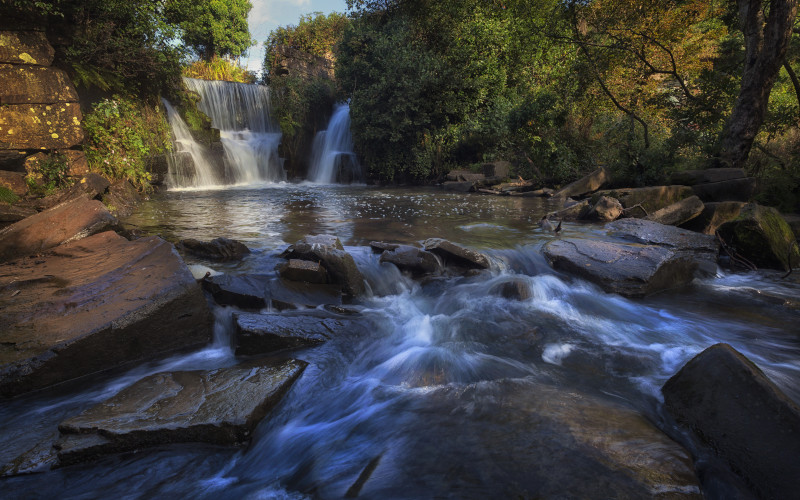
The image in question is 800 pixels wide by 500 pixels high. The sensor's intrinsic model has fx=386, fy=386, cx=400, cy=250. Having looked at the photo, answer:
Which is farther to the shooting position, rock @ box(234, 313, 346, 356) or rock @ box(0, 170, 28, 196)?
rock @ box(0, 170, 28, 196)

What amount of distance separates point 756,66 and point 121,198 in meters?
15.2

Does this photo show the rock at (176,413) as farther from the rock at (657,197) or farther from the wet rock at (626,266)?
the rock at (657,197)

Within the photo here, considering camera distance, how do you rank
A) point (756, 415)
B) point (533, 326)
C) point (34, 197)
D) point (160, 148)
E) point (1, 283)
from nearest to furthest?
point (756, 415), point (1, 283), point (533, 326), point (34, 197), point (160, 148)

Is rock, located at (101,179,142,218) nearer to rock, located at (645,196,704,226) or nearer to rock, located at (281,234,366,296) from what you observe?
rock, located at (281,234,366,296)

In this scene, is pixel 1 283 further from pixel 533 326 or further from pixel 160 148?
pixel 160 148

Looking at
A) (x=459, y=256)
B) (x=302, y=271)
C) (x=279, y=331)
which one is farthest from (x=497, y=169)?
(x=279, y=331)

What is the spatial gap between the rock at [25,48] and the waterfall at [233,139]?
21.0 feet

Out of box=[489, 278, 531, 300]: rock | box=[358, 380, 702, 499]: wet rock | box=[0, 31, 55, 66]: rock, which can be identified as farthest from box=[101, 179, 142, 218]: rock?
box=[358, 380, 702, 499]: wet rock

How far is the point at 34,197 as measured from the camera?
7793 mm

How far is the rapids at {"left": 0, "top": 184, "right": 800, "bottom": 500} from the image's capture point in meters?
2.15

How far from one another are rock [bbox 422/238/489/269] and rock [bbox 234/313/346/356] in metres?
2.14

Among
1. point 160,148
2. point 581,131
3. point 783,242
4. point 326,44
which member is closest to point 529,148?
point 581,131

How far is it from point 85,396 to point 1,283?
6.46 feet

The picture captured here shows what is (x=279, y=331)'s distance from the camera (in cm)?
372
